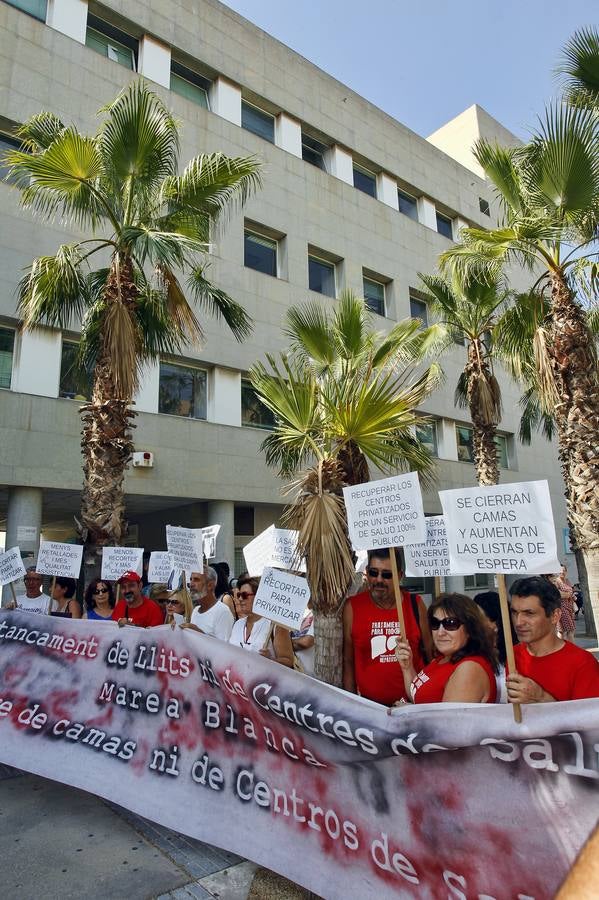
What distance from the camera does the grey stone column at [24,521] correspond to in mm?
10852

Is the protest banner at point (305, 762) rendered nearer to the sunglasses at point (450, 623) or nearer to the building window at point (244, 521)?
the sunglasses at point (450, 623)

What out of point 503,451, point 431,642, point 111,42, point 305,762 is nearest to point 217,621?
point 431,642

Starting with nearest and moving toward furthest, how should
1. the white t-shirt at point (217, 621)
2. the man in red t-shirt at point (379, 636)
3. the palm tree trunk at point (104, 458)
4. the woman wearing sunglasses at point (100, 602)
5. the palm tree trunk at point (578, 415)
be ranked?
1. the man in red t-shirt at point (379, 636)
2. the white t-shirt at point (217, 621)
3. the woman wearing sunglasses at point (100, 602)
4. the palm tree trunk at point (104, 458)
5. the palm tree trunk at point (578, 415)

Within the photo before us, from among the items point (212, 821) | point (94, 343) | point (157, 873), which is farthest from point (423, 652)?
point (94, 343)

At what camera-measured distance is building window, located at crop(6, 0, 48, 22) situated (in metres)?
12.8

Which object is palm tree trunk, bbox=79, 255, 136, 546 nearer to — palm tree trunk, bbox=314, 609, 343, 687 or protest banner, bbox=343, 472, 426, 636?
palm tree trunk, bbox=314, 609, 343, 687

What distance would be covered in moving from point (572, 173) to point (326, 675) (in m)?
7.46

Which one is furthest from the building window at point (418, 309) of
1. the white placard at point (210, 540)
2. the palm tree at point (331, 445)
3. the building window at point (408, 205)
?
the white placard at point (210, 540)

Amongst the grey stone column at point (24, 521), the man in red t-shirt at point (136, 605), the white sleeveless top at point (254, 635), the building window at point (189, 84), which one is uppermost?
the building window at point (189, 84)

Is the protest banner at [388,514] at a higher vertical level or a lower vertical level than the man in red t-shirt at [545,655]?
higher

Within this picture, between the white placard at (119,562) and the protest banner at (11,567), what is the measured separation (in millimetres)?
788

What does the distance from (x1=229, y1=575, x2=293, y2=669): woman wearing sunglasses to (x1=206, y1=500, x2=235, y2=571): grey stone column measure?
8744 millimetres

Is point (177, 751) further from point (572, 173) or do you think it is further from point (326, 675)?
point (572, 173)

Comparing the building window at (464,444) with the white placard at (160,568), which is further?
the building window at (464,444)
